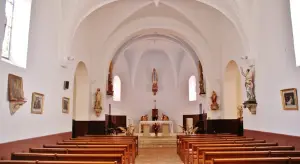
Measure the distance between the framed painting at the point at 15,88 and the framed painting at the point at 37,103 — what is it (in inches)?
31.7

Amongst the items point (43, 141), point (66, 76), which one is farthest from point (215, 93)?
point (43, 141)

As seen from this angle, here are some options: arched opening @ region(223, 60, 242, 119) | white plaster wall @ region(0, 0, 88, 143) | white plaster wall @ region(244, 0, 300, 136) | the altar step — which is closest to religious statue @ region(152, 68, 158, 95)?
the altar step

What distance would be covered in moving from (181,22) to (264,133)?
26.4ft

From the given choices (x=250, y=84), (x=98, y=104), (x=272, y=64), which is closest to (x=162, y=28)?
(x=98, y=104)

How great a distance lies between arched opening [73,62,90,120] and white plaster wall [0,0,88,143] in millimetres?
2765

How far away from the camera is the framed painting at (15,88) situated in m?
5.61

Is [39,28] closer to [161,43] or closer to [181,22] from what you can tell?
[181,22]

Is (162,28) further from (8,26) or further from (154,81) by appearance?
(8,26)

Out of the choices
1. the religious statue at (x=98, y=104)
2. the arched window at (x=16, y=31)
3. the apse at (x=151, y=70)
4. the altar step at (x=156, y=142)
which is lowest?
the altar step at (x=156, y=142)

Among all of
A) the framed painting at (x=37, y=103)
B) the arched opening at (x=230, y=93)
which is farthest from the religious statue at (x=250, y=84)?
the framed painting at (x=37, y=103)

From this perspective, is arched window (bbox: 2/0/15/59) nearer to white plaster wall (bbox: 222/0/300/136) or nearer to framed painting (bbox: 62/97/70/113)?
framed painting (bbox: 62/97/70/113)

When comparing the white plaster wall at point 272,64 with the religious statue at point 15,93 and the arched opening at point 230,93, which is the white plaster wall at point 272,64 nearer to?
the arched opening at point 230,93

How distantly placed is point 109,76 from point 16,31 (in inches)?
337

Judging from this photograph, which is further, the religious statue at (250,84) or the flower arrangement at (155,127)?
the flower arrangement at (155,127)
